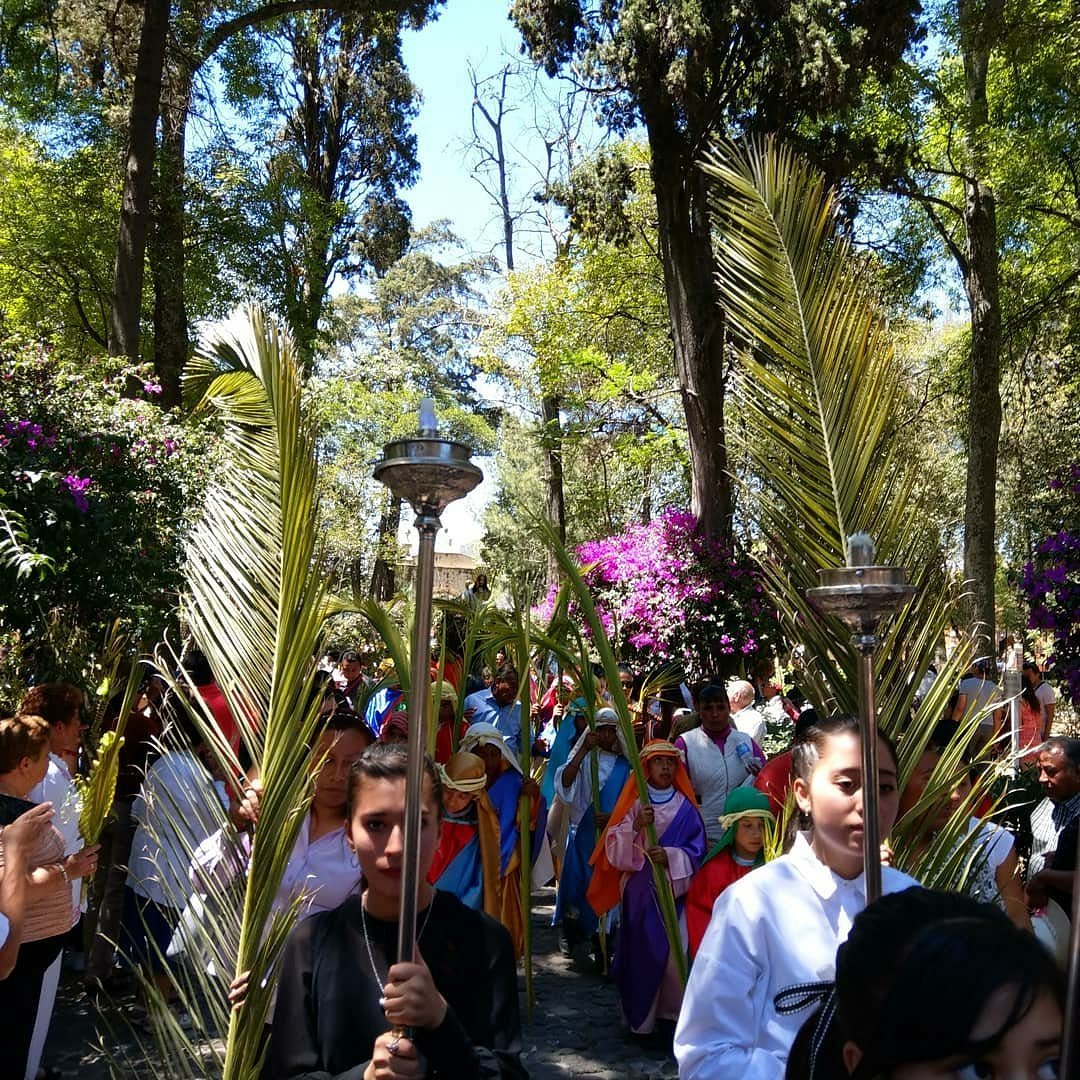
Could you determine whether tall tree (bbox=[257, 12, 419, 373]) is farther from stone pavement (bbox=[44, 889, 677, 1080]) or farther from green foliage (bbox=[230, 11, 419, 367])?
stone pavement (bbox=[44, 889, 677, 1080])

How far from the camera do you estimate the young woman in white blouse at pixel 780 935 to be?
2.65 meters

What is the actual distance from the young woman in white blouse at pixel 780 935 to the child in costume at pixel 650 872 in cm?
427

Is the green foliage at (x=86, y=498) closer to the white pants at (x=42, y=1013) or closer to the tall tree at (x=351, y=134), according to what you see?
the white pants at (x=42, y=1013)

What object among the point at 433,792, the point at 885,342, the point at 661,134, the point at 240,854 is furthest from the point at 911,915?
the point at 661,134

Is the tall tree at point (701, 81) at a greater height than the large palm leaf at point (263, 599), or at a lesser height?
greater

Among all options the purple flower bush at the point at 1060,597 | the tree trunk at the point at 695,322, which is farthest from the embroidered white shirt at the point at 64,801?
the purple flower bush at the point at 1060,597

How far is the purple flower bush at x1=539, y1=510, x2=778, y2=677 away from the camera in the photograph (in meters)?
13.4

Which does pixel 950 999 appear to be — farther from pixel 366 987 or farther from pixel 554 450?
pixel 554 450

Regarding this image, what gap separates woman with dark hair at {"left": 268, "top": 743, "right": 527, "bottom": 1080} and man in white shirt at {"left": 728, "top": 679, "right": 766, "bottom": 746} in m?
7.90

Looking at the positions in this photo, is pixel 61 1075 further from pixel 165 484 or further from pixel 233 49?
pixel 233 49

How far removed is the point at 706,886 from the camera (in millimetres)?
6824

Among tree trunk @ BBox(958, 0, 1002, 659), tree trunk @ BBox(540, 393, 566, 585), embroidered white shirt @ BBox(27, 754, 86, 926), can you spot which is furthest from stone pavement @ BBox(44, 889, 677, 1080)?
tree trunk @ BBox(540, 393, 566, 585)

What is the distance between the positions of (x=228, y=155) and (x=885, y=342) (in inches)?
701

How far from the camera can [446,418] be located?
4172 centimetres
